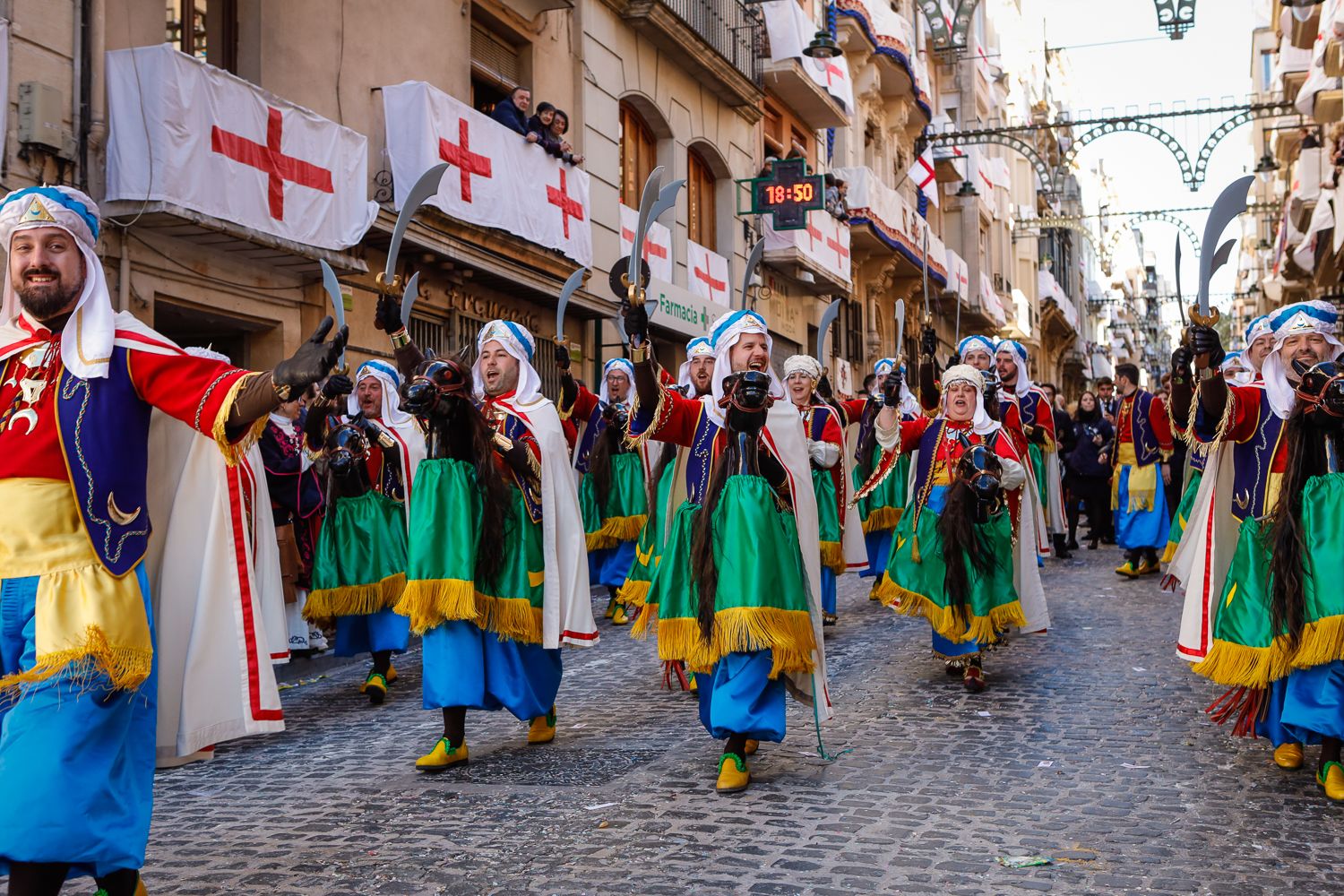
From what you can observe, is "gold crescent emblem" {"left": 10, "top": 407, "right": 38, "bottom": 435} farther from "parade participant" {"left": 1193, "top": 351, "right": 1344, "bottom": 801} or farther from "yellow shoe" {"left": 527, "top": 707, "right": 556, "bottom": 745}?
"parade participant" {"left": 1193, "top": 351, "right": 1344, "bottom": 801}

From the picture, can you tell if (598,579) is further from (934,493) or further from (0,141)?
(0,141)

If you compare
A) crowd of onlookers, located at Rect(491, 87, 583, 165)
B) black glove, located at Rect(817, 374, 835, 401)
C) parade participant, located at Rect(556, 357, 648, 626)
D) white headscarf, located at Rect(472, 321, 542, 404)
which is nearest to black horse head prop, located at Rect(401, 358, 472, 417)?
white headscarf, located at Rect(472, 321, 542, 404)

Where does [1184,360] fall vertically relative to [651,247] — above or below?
below

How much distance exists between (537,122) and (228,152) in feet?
17.9

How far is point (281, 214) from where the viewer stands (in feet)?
37.2

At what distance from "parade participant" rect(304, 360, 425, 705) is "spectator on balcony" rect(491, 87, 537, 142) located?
7167mm

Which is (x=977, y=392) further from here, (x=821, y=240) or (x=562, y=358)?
(x=821, y=240)

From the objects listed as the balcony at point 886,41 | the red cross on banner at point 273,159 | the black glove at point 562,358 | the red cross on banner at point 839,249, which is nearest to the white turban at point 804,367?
the black glove at point 562,358

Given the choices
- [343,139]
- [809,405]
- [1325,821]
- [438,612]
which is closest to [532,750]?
[438,612]

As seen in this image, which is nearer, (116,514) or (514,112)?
(116,514)

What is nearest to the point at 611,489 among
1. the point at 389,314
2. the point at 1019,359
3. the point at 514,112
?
the point at 1019,359

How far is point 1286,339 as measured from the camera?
5695mm

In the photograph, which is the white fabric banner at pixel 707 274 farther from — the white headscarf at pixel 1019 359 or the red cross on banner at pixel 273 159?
the red cross on banner at pixel 273 159

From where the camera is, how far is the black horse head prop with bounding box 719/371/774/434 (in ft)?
18.6
